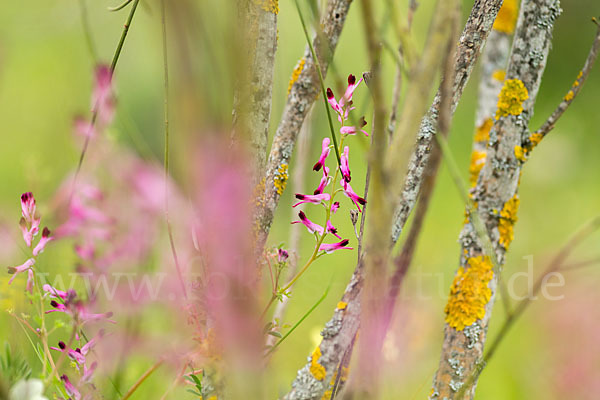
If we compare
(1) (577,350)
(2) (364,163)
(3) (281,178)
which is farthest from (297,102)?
(1) (577,350)

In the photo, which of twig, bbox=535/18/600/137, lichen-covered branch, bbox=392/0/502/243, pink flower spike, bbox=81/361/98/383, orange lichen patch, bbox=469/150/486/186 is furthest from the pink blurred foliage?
pink flower spike, bbox=81/361/98/383

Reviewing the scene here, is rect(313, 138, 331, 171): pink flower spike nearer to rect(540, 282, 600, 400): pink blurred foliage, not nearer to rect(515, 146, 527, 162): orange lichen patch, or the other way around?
rect(515, 146, 527, 162): orange lichen patch

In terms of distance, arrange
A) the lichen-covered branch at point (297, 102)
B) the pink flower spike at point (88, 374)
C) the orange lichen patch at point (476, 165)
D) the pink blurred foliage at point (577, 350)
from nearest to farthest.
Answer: the pink flower spike at point (88, 374) < the lichen-covered branch at point (297, 102) < the orange lichen patch at point (476, 165) < the pink blurred foliage at point (577, 350)

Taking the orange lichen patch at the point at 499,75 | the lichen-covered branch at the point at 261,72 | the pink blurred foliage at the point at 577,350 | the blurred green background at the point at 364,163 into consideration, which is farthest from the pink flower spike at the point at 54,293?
the pink blurred foliage at the point at 577,350

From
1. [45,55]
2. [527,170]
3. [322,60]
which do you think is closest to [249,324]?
[322,60]

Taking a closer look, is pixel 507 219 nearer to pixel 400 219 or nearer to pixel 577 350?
pixel 400 219

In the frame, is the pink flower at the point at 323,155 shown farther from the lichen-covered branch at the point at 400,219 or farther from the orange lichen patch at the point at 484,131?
the orange lichen patch at the point at 484,131

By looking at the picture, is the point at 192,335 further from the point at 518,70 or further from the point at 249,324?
the point at 518,70
